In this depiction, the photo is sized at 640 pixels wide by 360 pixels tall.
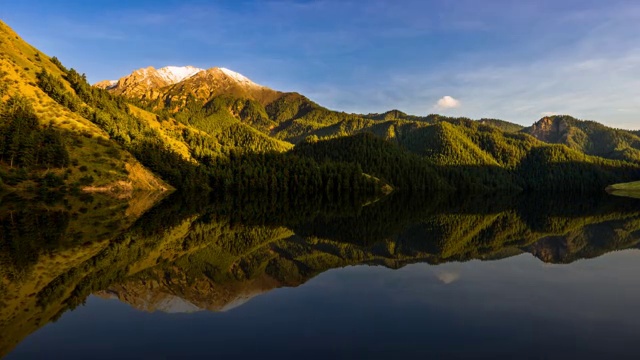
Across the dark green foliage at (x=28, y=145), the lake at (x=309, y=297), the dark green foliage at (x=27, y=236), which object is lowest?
the lake at (x=309, y=297)

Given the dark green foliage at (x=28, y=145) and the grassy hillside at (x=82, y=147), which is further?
the grassy hillside at (x=82, y=147)

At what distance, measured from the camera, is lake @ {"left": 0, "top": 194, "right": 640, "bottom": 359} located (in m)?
20.3

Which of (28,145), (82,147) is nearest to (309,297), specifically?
(28,145)

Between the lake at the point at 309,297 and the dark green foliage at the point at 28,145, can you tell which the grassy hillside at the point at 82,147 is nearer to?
the dark green foliage at the point at 28,145

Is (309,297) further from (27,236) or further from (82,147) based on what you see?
(82,147)

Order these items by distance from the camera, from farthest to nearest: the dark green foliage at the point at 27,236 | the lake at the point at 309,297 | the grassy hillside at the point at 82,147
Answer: the grassy hillside at the point at 82,147 < the dark green foliage at the point at 27,236 < the lake at the point at 309,297

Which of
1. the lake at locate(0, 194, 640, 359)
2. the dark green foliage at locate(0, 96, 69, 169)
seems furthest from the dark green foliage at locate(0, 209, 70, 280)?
the dark green foliage at locate(0, 96, 69, 169)

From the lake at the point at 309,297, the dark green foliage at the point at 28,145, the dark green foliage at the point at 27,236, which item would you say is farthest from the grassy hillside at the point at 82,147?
the lake at the point at 309,297

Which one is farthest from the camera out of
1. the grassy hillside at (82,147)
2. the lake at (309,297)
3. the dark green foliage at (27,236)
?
the grassy hillside at (82,147)

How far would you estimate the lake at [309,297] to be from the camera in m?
20.3

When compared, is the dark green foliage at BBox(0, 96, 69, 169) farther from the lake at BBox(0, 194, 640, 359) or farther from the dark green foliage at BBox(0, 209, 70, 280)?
the lake at BBox(0, 194, 640, 359)

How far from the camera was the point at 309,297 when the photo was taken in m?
29.4

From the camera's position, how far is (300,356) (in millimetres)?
18875

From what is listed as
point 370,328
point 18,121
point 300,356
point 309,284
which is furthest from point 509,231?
point 18,121
